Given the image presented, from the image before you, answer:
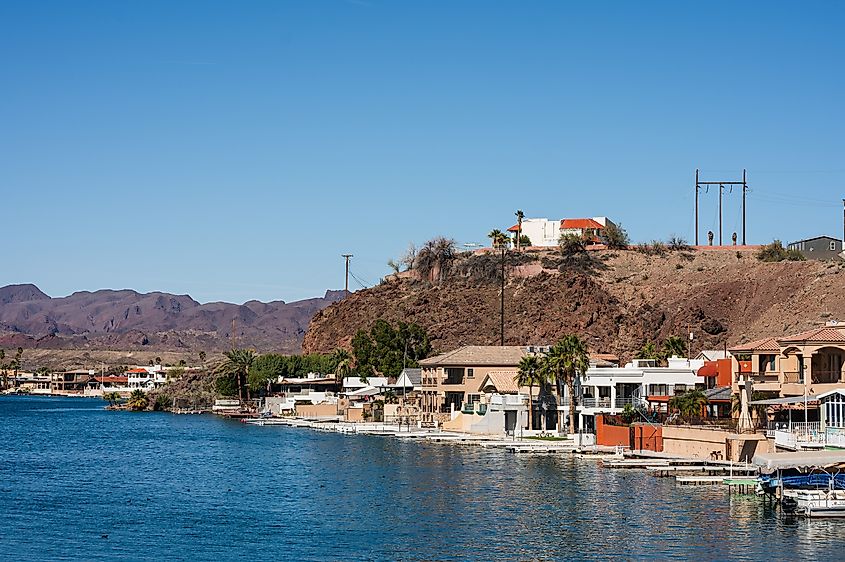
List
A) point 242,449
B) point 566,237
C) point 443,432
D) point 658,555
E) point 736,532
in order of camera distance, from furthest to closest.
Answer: point 566,237 → point 443,432 → point 242,449 → point 736,532 → point 658,555

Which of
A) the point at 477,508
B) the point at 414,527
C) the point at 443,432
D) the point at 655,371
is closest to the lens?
the point at 414,527

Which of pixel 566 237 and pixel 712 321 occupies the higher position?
pixel 566 237

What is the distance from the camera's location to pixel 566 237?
7121 inches

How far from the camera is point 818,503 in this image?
53906mm

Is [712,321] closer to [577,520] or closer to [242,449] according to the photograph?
[242,449]

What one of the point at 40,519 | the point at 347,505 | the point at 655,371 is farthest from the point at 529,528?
the point at 655,371

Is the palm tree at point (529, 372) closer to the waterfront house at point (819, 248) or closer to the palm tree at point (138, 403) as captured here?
the waterfront house at point (819, 248)

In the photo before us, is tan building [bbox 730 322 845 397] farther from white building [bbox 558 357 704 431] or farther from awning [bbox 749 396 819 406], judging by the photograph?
white building [bbox 558 357 704 431]

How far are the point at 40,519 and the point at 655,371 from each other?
4924cm

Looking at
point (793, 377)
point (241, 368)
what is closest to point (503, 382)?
point (793, 377)

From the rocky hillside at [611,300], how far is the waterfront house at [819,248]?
5.85 metres

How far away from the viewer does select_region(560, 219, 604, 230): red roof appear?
188875 mm

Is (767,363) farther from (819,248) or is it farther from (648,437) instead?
(819,248)

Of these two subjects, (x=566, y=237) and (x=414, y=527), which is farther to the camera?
(x=566, y=237)
